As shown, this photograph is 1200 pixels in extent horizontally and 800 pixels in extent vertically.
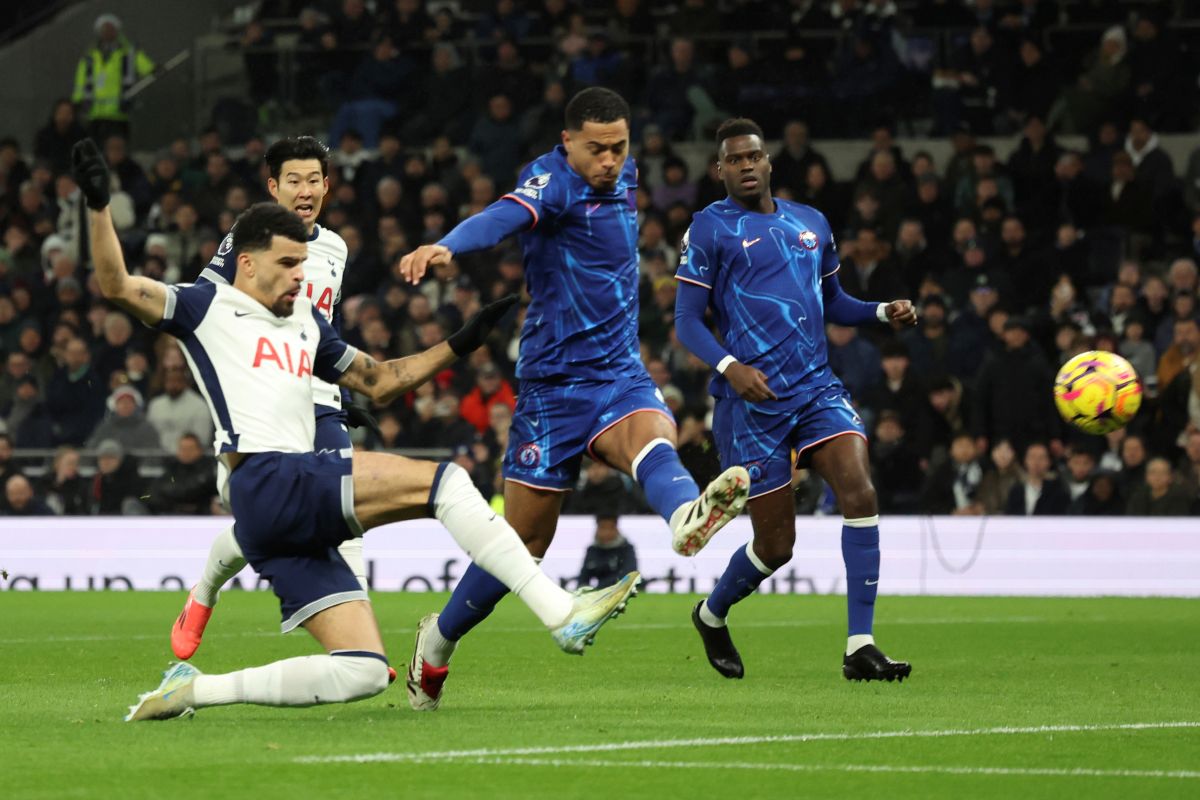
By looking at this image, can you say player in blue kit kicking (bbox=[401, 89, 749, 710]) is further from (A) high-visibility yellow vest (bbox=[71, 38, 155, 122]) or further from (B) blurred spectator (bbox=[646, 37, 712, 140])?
(A) high-visibility yellow vest (bbox=[71, 38, 155, 122])

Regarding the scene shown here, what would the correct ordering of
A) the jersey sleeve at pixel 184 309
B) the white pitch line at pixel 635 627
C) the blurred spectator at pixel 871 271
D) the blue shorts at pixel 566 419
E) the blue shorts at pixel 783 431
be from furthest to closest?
the blurred spectator at pixel 871 271 < the white pitch line at pixel 635 627 < the blue shorts at pixel 783 431 < the blue shorts at pixel 566 419 < the jersey sleeve at pixel 184 309

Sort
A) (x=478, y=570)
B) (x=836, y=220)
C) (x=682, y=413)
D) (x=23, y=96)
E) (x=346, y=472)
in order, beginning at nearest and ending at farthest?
1. (x=346, y=472)
2. (x=478, y=570)
3. (x=682, y=413)
4. (x=836, y=220)
5. (x=23, y=96)

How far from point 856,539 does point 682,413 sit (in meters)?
8.72

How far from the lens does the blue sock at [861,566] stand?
935cm

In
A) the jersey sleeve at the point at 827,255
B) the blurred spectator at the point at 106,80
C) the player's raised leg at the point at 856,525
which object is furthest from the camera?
the blurred spectator at the point at 106,80

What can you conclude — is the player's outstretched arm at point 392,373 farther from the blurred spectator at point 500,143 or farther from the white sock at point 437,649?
the blurred spectator at point 500,143

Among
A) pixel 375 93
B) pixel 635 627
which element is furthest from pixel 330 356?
pixel 375 93

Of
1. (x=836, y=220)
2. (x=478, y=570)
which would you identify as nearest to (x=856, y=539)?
(x=478, y=570)

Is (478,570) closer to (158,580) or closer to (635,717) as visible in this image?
(635,717)

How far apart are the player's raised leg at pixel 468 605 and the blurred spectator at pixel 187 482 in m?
10.7

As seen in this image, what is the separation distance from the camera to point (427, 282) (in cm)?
2148

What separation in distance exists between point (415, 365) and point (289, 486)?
845 mm

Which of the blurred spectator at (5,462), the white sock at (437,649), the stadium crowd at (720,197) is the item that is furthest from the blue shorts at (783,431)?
the blurred spectator at (5,462)

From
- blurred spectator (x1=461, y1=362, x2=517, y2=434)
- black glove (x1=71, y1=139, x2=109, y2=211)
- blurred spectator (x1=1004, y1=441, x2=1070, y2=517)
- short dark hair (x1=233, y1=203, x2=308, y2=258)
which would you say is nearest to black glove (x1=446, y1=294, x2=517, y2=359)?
short dark hair (x1=233, y1=203, x2=308, y2=258)
